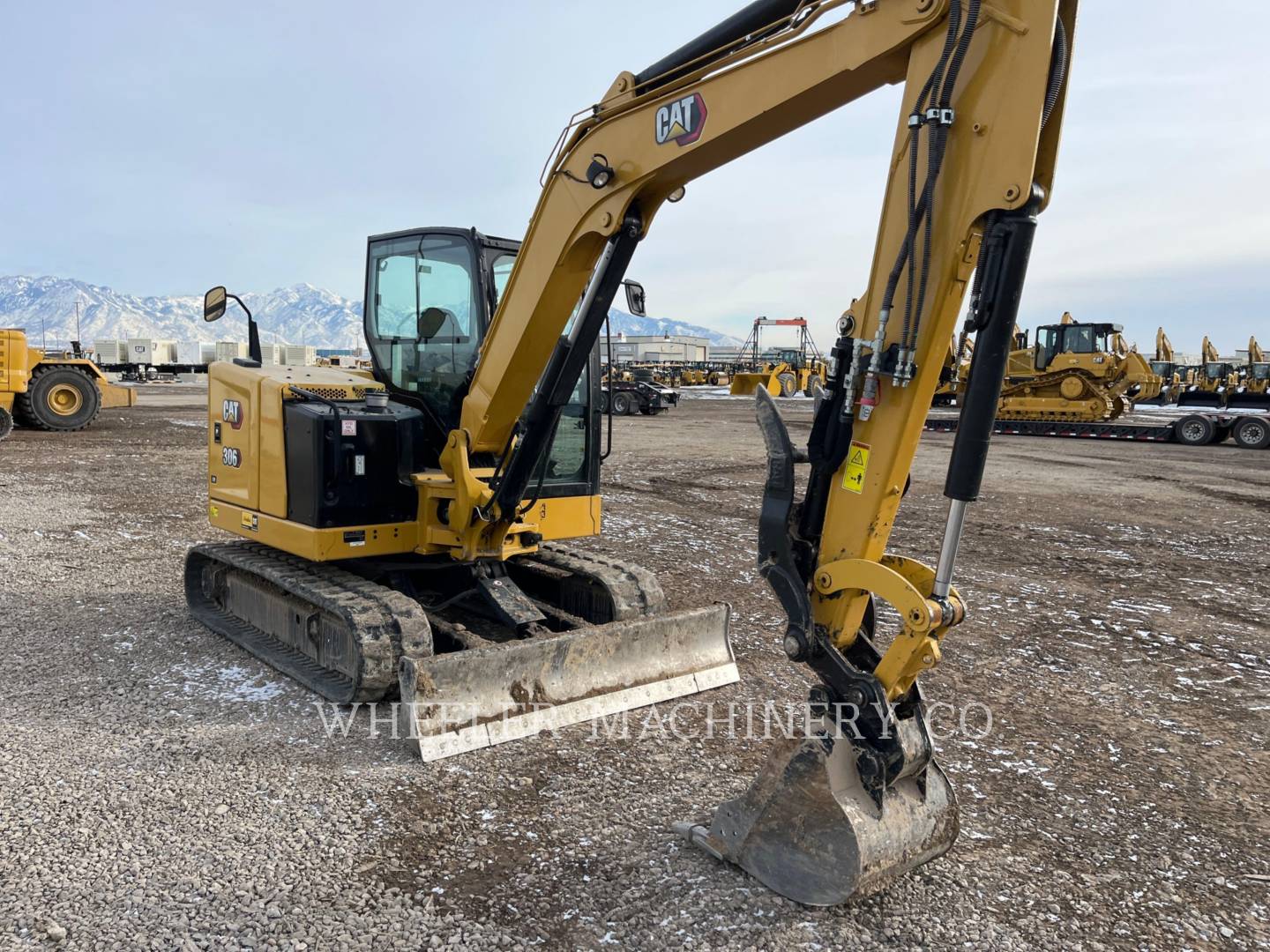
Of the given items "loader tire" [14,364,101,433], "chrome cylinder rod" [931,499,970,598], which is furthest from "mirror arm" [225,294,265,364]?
"loader tire" [14,364,101,433]

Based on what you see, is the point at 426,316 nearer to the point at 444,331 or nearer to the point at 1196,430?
the point at 444,331

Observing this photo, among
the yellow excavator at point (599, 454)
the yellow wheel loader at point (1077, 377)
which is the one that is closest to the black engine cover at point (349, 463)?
the yellow excavator at point (599, 454)

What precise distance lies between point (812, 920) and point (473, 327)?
361cm

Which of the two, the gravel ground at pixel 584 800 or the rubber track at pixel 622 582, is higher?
the rubber track at pixel 622 582

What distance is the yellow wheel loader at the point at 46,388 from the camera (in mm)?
17438

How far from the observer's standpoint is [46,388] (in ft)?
60.7

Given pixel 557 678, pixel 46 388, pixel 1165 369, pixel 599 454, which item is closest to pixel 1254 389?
pixel 1165 369

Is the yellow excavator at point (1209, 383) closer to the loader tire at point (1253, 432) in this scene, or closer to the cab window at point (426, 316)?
the loader tire at point (1253, 432)

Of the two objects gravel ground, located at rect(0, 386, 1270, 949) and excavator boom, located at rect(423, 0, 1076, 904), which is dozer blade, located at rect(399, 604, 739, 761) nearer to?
gravel ground, located at rect(0, 386, 1270, 949)

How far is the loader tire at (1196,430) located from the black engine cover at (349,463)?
75.6 ft

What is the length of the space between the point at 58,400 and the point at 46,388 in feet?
1.15

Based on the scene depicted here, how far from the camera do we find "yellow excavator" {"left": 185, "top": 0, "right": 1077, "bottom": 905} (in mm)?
2955

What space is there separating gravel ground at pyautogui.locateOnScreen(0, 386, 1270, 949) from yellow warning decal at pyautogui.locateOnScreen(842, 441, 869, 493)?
1.41 metres

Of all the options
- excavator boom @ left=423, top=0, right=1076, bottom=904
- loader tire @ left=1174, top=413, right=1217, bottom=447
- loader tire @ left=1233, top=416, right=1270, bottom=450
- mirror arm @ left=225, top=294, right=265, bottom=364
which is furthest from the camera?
loader tire @ left=1174, top=413, right=1217, bottom=447
